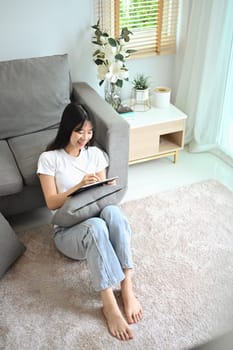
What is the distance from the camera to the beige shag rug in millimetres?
1884

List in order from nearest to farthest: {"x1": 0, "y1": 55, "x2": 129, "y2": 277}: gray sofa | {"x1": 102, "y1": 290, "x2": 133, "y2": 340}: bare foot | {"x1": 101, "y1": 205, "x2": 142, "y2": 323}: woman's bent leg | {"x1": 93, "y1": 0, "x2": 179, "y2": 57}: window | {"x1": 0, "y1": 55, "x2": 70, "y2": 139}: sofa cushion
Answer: {"x1": 102, "y1": 290, "x2": 133, "y2": 340}: bare foot
{"x1": 101, "y1": 205, "x2": 142, "y2": 323}: woman's bent leg
{"x1": 0, "y1": 55, "x2": 129, "y2": 277}: gray sofa
{"x1": 0, "y1": 55, "x2": 70, "y2": 139}: sofa cushion
{"x1": 93, "y1": 0, "x2": 179, "y2": 57}: window

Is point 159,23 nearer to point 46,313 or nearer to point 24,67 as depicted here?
point 24,67

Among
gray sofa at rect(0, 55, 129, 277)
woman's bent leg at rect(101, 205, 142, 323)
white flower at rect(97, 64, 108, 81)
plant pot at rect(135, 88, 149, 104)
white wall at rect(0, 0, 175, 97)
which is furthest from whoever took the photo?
plant pot at rect(135, 88, 149, 104)

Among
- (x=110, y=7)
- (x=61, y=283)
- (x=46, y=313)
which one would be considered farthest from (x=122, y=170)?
(x=110, y=7)

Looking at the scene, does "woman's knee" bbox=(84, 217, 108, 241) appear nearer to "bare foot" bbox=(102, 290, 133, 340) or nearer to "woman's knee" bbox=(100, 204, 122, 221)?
"woman's knee" bbox=(100, 204, 122, 221)

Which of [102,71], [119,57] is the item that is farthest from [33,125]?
[119,57]

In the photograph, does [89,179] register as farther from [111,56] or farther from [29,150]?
[111,56]

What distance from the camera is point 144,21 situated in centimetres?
310

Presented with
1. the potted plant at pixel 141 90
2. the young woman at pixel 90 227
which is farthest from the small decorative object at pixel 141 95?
the young woman at pixel 90 227

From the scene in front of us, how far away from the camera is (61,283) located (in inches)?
84.7

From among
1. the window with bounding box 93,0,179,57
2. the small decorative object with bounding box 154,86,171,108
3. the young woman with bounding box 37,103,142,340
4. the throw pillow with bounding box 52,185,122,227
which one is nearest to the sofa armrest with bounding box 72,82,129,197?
the young woman with bounding box 37,103,142,340

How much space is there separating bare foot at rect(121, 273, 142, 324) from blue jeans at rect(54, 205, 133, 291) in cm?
7

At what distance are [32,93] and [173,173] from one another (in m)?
1.14

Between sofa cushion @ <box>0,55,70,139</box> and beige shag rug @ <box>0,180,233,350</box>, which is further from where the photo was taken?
sofa cushion @ <box>0,55,70,139</box>
